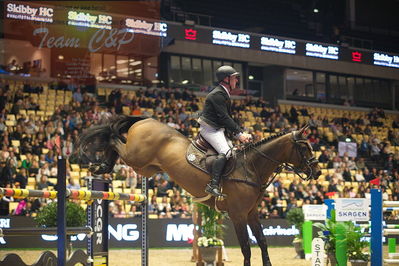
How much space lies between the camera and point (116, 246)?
15.9 m

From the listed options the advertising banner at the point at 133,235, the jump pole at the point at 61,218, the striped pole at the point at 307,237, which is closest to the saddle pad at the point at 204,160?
the jump pole at the point at 61,218

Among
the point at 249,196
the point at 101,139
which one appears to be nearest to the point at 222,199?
the point at 249,196

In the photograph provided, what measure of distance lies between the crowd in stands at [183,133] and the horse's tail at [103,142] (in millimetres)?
2968

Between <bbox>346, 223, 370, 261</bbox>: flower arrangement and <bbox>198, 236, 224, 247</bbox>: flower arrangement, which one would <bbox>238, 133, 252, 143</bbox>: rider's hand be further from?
<bbox>198, 236, 224, 247</bbox>: flower arrangement

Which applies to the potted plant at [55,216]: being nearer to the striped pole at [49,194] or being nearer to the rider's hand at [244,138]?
the striped pole at [49,194]

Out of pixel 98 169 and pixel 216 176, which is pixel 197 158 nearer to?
pixel 216 176

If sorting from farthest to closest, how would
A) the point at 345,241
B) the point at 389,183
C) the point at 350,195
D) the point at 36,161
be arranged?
the point at 389,183 → the point at 350,195 → the point at 36,161 → the point at 345,241

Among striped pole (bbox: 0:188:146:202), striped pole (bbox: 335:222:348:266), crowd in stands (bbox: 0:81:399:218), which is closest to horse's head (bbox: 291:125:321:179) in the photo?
striped pole (bbox: 335:222:348:266)

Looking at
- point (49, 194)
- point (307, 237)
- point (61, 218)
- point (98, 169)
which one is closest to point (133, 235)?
point (307, 237)

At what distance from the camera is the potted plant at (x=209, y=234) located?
11.2m

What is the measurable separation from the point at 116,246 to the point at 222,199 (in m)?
8.77

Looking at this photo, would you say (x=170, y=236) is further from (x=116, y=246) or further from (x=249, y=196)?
(x=249, y=196)

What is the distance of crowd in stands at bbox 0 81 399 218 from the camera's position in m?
17.1

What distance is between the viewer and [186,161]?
8.04m
